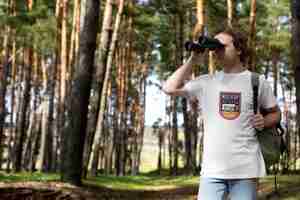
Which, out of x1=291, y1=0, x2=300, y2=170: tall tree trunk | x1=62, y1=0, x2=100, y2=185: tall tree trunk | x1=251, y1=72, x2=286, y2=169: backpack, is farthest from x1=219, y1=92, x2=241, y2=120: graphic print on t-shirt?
x1=62, y1=0, x2=100, y2=185: tall tree trunk

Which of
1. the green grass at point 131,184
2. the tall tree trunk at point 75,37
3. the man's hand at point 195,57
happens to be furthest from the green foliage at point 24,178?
the man's hand at point 195,57

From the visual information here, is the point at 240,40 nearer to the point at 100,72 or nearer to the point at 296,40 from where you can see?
the point at 296,40

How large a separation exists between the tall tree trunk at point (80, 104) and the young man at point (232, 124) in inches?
309

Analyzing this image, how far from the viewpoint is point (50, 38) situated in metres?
22.2

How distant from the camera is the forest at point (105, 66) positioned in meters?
11.1

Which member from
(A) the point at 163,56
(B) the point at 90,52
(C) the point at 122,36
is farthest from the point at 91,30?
(A) the point at 163,56

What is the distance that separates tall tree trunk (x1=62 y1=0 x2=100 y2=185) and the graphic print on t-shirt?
7.95m

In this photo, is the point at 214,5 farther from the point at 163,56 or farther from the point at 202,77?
the point at 202,77

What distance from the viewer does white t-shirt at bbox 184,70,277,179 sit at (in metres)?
3.19

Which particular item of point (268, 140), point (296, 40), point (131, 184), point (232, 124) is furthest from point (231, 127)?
point (131, 184)

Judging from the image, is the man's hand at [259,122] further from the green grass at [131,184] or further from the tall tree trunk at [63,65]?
the tall tree trunk at [63,65]

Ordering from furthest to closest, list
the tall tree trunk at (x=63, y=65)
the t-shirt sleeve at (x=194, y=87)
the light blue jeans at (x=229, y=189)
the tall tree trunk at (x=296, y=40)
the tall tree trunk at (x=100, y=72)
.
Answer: the tall tree trunk at (x=63, y=65) < the tall tree trunk at (x=100, y=72) < the tall tree trunk at (x=296, y=40) < the t-shirt sleeve at (x=194, y=87) < the light blue jeans at (x=229, y=189)

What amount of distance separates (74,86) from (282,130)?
8039 millimetres

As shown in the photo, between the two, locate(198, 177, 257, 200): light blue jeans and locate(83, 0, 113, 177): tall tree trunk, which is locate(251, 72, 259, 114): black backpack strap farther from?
locate(83, 0, 113, 177): tall tree trunk
